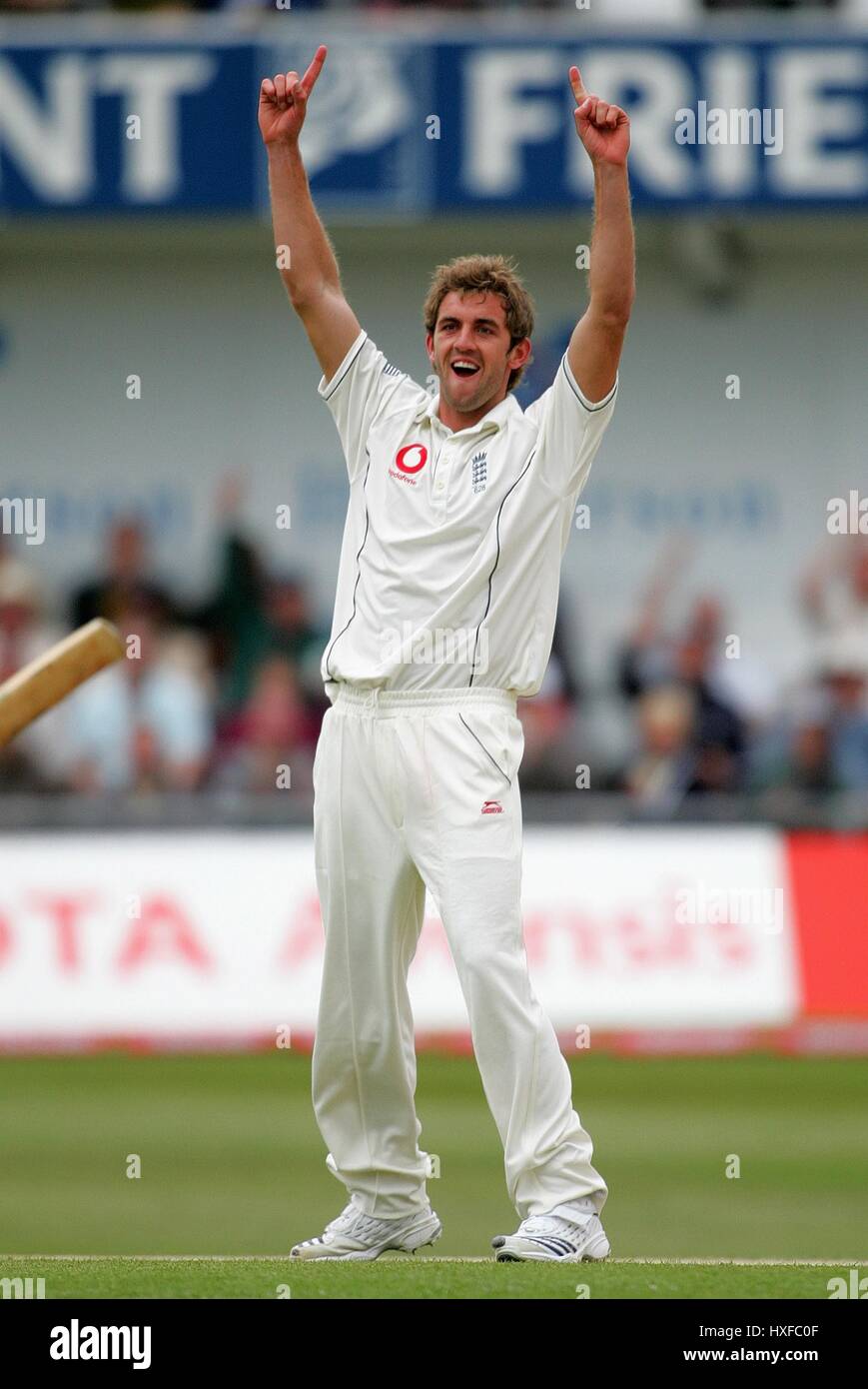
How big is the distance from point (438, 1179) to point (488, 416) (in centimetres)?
365

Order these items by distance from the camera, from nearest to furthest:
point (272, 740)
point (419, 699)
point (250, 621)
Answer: point (419, 699) → point (272, 740) → point (250, 621)

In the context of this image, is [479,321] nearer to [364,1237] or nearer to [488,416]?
[488,416]

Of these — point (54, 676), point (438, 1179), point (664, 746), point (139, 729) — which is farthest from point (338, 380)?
point (139, 729)

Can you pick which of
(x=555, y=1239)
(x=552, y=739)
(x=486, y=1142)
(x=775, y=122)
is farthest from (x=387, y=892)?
(x=775, y=122)

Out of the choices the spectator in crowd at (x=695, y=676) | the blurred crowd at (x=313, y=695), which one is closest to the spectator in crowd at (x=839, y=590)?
the blurred crowd at (x=313, y=695)

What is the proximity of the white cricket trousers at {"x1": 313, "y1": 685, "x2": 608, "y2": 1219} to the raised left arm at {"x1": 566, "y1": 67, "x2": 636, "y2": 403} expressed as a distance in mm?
912

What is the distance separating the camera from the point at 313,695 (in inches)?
603

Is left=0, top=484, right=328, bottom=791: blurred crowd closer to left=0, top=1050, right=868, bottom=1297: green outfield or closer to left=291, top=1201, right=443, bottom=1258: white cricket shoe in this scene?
left=0, top=1050, right=868, bottom=1297: green outfield

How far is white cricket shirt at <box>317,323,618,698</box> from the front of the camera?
5945 millimetres

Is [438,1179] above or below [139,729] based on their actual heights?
below

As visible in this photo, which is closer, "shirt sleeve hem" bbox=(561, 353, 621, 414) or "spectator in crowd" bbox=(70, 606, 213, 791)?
"shirt sleeve hem" bbox=(561, 353, 621, 414)

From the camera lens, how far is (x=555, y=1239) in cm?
580

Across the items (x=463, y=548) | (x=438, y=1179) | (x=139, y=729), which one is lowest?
(x=438, y=1179)
